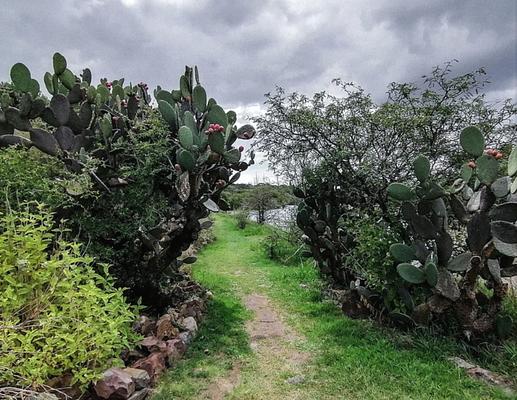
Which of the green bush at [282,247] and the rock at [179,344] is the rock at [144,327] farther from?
the green bush at [282,247]

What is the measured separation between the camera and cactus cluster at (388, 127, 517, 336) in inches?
136

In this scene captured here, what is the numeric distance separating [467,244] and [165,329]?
10.0 ft

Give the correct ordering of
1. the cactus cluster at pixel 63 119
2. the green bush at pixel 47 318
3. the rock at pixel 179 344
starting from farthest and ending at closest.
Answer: the cactus cluster at pixel 63 119, the rock at pixel 179 344, the green bush at pixel 47 318

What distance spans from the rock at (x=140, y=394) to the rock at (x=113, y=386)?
4cm

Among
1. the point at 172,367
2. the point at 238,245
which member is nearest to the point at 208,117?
the point at 172,367

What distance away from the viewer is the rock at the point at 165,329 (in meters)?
3.88

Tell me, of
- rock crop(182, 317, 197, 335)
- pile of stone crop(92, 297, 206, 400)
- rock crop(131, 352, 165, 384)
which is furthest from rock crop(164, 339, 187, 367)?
rock crop(182, 317, 197, 335)

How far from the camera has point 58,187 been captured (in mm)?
3664

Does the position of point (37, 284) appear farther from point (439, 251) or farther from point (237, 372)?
point (439, 251)

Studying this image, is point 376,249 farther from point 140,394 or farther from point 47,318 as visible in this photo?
point 47,318

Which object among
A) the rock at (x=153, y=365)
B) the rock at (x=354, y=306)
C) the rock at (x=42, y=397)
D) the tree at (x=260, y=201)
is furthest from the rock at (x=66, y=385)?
the tree at (x=260, y=201)

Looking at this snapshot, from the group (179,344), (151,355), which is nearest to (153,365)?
(151,355)

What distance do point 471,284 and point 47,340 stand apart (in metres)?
3.53

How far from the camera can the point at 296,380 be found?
335 centimetres
